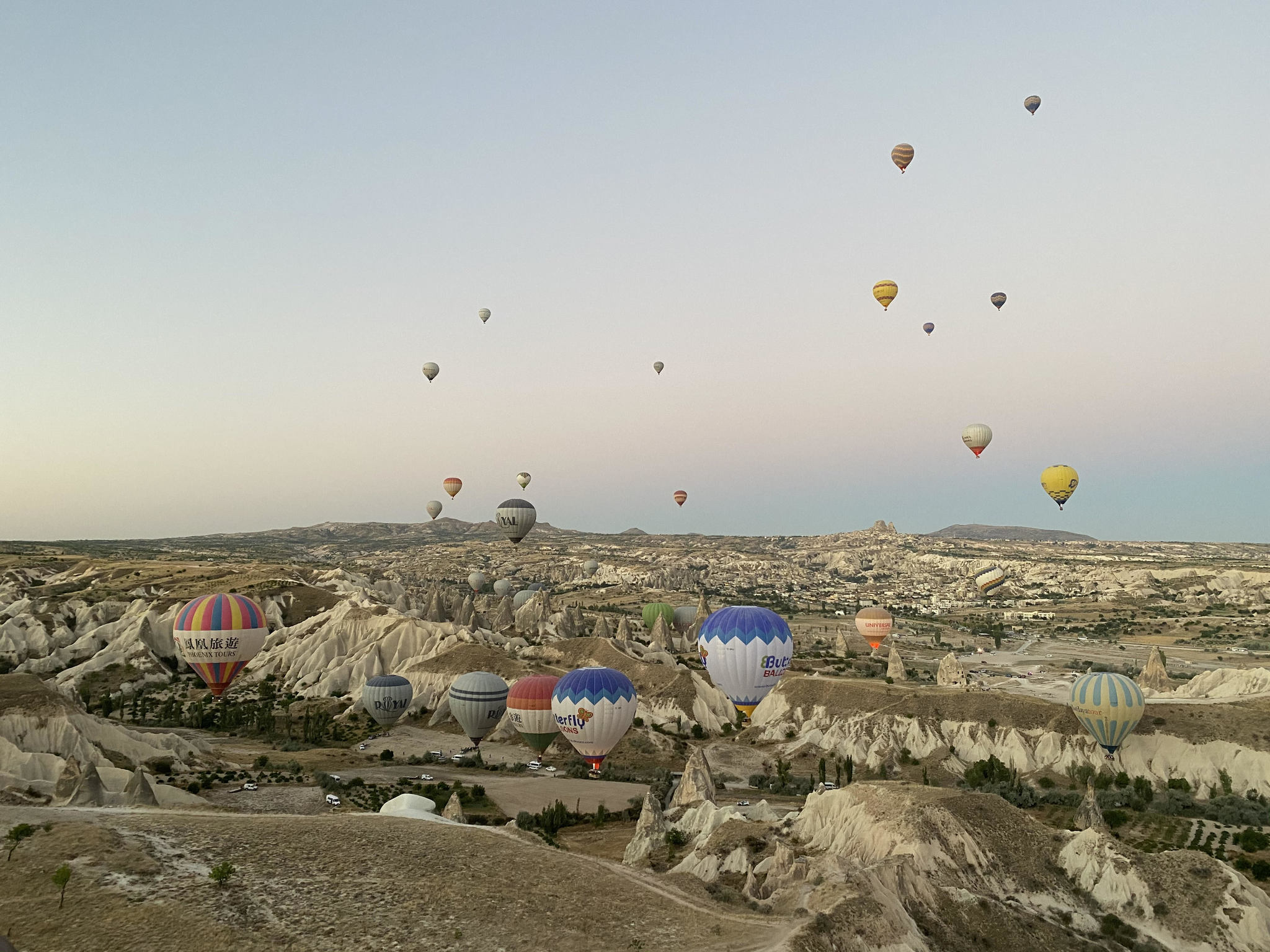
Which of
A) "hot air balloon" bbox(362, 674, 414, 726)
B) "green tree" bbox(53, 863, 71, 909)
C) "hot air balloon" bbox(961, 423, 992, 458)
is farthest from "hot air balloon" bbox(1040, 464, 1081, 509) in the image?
"green tree" bbox(53, 863, 71, 909)

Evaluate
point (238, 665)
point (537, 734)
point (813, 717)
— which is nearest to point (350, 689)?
point (238, 665)

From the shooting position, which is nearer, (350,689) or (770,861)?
(770,861)

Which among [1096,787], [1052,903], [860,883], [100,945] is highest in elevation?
[100,945]

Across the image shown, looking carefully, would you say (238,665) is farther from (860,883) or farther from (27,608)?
(27,608)

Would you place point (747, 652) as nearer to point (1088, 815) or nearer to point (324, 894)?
point (1088, 815)

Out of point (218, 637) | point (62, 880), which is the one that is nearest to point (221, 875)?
point (62, 880)

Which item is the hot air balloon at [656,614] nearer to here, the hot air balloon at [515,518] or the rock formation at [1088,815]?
the hot air balloon at [515,518]

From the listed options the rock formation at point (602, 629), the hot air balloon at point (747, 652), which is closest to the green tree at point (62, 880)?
the hot air balloon at point (747, 652)
